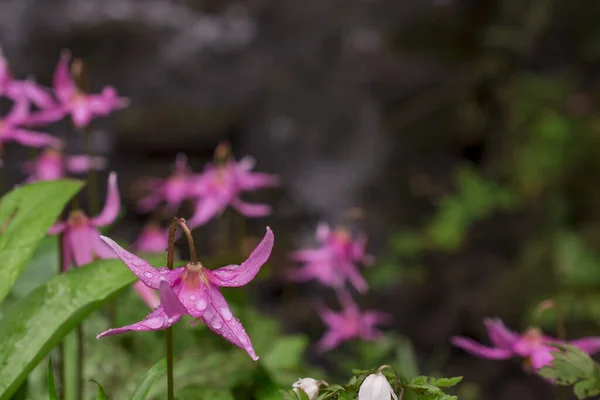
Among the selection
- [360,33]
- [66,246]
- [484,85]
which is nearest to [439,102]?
[484,85]

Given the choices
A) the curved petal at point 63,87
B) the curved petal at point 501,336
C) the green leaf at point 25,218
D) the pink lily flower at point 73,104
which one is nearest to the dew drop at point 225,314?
the green leaf at point 25,218

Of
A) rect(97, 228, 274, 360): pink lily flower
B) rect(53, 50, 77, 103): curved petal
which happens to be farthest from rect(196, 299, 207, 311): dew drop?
rect(53, 50, 77, 103): curved petal

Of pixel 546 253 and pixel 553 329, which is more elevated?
pixel 546 253

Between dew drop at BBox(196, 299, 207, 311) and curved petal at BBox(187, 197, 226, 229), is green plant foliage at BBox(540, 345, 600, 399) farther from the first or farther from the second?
curved petal at BBox(187, 197, 226, 229)

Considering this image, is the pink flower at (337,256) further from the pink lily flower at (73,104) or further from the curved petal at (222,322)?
the curved petal at (222,322)

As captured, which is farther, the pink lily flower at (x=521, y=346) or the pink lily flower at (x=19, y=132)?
the pink lily flower at (x=19, y=132)

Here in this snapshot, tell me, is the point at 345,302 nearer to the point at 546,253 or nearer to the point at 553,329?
the point at 553,329

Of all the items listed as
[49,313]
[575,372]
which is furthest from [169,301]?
[575,372]
